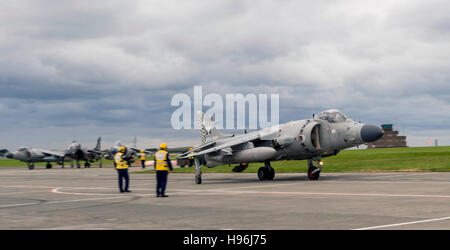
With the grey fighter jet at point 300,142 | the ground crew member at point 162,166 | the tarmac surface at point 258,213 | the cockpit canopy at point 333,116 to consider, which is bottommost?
the tarmac surface at point 258,213

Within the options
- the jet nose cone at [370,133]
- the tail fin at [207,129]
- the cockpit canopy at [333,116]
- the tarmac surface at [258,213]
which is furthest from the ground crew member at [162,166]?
the tail fin at [207,129]

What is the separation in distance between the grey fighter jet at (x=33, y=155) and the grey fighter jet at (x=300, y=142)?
5474 cm

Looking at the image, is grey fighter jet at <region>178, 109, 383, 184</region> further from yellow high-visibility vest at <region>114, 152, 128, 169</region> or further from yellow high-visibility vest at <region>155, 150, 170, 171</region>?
yellow high-visibility vest at <region>155, 150, 170, 171</region>

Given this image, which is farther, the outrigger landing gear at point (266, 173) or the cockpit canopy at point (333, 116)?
the outrigger landing gear at point (266, 173)

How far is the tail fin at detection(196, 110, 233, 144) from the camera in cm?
3191

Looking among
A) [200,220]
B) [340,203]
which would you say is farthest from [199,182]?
[200,220]

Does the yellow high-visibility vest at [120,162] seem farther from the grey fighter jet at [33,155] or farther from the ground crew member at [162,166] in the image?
the grey fighter jet at [33,155]

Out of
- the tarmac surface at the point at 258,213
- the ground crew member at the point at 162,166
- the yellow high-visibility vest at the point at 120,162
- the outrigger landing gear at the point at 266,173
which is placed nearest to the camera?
the tarmac surface at the point at 258,213

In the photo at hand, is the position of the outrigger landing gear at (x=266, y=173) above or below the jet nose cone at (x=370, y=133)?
below

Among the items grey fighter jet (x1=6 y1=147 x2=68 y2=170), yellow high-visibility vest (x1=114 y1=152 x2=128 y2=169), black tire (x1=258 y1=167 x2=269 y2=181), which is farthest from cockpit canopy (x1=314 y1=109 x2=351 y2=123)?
grey fighter jet (x1=6 y1=147 x2=68 y2=170)

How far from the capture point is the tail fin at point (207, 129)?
3191 cm

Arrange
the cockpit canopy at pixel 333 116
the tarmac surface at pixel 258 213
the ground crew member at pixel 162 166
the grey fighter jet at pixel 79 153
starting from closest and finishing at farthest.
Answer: the tarmac surface at pixel 258 213
the ground crew member at pixel 162 166
the cockpit canopy at pixel 333 116
the grey fighter jet at pixel 79 153

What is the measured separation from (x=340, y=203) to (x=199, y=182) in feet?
46.6
